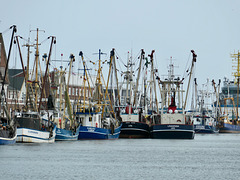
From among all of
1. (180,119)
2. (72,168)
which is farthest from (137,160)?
(180,119)

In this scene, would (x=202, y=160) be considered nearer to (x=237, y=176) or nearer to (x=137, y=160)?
(x=137, y=160)

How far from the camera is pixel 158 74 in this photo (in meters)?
135

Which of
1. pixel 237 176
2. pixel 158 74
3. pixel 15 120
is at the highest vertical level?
pixel 158 74

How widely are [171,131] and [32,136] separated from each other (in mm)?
29909

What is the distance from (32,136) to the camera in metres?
79.1

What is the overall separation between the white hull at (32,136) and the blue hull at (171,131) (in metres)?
26.0

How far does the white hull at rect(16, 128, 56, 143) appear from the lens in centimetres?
7812

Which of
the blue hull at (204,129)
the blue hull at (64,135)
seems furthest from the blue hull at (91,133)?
the blue hull at (204,129)

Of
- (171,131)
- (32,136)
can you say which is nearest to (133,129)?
(171,131)

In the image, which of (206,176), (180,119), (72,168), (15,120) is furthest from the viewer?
(180,119)

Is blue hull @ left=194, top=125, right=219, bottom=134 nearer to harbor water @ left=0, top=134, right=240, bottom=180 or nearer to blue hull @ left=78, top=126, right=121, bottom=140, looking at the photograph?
blue hull @ left=78, top=126, right=121, bottom=140

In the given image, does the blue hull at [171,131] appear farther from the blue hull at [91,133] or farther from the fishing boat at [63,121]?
the fishing boat at [63,121]

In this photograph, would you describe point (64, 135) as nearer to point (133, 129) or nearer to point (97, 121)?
point (97, 121)

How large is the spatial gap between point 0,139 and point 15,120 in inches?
219
